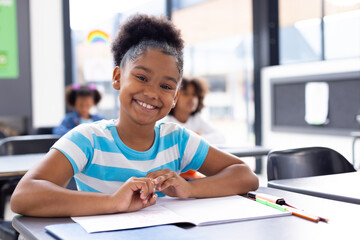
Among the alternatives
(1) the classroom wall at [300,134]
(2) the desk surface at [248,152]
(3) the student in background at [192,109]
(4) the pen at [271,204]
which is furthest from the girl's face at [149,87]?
(1) the classroom wall at [300,134]

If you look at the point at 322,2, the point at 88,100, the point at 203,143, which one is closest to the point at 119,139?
the point at 203,143

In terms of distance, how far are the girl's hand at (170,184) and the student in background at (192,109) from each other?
212cm

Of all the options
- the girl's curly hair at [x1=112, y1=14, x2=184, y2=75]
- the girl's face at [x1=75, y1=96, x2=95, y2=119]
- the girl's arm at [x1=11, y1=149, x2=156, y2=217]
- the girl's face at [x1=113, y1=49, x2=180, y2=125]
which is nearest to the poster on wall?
the girl's face at [x1=75, y1=96, x2=95, y2=119]

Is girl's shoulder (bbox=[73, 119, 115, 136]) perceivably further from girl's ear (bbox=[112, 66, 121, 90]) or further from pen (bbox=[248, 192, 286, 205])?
pen (bbox=[248, 192, 286, 205])

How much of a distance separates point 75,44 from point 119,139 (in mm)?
3851

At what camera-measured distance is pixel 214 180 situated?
4.08 feet

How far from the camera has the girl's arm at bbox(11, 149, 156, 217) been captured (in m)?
0.99

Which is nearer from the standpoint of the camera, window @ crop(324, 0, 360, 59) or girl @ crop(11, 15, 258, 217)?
girl @ crop(11, 15, 258, 217)

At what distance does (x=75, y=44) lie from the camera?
4.93m

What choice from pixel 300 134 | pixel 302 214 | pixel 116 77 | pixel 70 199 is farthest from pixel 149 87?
pixel 300 134

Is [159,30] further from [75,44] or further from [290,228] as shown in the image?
[75,44]

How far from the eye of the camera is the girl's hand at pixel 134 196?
100cm

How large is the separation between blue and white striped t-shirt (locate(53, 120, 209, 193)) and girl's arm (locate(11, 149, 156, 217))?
142mm

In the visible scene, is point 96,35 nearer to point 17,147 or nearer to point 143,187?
point 17,147
